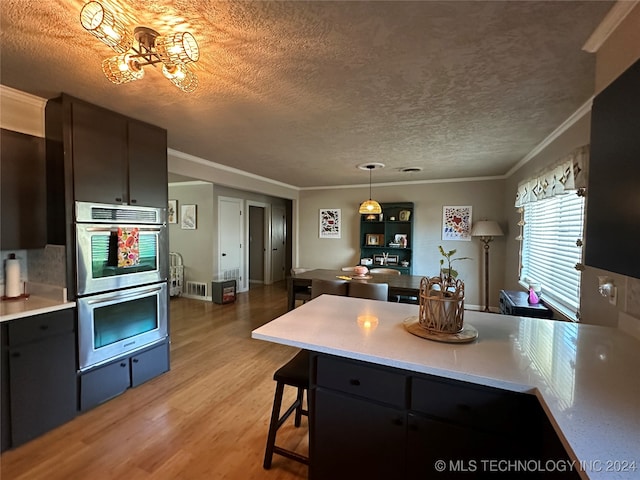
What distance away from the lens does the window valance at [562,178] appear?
6.58 ft

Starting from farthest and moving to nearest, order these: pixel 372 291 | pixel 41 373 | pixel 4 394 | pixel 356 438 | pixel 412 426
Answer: pixel 372 291 → pixel 41 373 → pixel 4 394 → pixel 356 438 → pixel 412 426

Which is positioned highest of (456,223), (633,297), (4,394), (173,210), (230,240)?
(173,210)

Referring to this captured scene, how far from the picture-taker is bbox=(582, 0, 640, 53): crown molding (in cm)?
120

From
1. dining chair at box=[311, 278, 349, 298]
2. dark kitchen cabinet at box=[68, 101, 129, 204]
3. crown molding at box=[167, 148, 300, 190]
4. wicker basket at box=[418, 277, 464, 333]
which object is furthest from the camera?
crown molding at box=[167, 148, 300, 190]

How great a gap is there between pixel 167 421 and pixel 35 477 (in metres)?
0.68

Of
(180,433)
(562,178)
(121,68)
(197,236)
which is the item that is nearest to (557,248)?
(562,178)

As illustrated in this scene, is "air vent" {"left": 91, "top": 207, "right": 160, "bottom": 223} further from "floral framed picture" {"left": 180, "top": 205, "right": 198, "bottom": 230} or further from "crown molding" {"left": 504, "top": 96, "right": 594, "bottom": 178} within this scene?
"crown molding" {"left": 504, "top": 96, "right": 594, "bottom": 178}

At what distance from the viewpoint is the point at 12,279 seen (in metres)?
2.17

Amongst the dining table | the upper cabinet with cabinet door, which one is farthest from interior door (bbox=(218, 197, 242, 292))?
the upper cabinet with cabinet door

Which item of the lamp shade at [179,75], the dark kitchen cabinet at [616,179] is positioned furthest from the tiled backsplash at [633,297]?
the lamp shade at [179,75]

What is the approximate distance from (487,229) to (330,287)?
9.56 ft

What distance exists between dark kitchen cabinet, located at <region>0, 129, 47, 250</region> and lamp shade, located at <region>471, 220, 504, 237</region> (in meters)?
5.21

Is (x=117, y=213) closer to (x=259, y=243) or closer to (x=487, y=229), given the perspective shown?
(x=487, y=229)

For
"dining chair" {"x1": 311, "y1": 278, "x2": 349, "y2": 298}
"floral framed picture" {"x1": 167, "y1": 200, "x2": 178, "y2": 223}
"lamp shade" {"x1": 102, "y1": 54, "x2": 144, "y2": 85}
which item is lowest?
"dining chair" {"x1": 311, "y1": 278, "x2": 349, "y2": 298}
